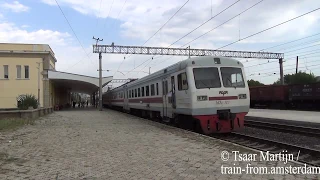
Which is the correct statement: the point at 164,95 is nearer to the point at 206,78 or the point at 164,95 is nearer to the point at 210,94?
the point at 206,78

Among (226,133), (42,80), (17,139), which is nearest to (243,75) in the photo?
(226,133)

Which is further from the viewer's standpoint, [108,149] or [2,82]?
[2,82]

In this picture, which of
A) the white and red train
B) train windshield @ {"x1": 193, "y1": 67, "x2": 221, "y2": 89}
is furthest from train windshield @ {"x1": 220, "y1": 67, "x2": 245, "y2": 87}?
train windshield @ {"x1": 193, "y1": 67, "x2": 221, "y2": 89}

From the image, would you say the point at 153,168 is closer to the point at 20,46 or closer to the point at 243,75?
the point at 243,75

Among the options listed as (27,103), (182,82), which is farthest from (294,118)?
(27,103)

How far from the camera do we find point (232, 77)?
12.8 m

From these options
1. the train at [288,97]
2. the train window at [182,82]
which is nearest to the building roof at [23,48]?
the train at [288,97]

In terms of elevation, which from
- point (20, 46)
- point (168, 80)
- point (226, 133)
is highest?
point (20, 46)

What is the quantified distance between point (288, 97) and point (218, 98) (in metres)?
24.6

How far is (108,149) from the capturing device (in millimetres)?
8805

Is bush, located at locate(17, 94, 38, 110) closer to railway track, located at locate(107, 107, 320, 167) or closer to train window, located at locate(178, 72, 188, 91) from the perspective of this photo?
train window, located at locate(178, 72, 188, 91)

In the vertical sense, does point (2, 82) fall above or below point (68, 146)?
above

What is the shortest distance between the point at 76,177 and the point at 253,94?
36527 millimetres

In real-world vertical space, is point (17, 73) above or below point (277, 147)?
above
